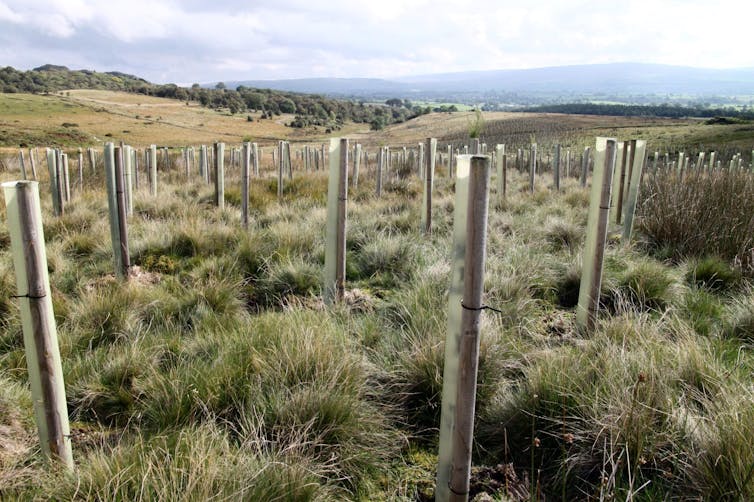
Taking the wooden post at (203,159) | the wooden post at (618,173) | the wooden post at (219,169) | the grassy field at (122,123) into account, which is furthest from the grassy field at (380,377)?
the grassy field at (122,123)

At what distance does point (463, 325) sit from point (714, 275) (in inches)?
185

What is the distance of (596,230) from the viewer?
13.6ft

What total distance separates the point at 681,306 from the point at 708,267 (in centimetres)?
135

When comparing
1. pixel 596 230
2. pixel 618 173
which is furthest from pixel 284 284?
pixel 618 173

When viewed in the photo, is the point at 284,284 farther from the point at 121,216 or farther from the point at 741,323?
the point at 741,323

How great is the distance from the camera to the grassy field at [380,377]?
233cm

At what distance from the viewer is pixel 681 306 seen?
189 inches

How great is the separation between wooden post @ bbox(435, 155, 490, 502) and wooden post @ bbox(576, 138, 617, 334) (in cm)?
225

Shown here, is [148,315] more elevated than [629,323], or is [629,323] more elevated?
[629,323]

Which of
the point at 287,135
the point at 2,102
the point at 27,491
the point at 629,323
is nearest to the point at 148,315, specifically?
the point at 27,491

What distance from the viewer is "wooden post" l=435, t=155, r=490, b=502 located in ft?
6.98

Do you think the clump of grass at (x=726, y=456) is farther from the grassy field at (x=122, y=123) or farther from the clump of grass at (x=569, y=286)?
the grassy field at (x=122, y=123)

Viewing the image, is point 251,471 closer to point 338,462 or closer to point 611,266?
point 338,462

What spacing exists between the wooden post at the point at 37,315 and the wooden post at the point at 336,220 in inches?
103
